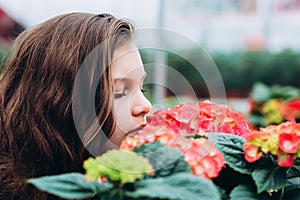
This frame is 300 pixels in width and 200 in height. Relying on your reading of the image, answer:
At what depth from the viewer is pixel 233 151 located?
114cm

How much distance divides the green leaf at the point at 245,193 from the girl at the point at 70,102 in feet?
0.86

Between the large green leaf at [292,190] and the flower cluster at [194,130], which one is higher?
the flower cluster at [194,130]

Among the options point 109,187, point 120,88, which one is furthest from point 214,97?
point 109,187

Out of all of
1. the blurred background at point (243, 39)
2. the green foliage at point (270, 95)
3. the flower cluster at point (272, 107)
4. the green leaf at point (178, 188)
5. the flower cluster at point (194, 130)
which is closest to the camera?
the green leaf at point (178, 188)

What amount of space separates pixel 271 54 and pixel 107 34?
10063mm

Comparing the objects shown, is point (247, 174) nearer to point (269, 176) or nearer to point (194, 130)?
point (269, 176)

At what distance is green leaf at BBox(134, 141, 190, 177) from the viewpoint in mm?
990

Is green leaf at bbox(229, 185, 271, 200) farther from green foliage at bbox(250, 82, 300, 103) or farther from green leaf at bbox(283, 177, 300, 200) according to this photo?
green foliage at bbox(250, 82, 300, 103)

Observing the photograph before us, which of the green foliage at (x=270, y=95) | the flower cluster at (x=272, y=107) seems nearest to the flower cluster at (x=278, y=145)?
the flower cluster at (x=272, y=107)

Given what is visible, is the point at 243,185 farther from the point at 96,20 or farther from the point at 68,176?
the point at 96,20

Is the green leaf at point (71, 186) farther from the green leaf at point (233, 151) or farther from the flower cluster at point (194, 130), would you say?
the green leaf at point (233, 151)

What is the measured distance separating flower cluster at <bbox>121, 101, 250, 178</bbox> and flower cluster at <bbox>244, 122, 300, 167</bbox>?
7 cm

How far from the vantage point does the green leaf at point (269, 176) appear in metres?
1.07

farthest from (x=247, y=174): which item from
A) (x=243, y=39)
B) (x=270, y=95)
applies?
(x=243, y=39)
